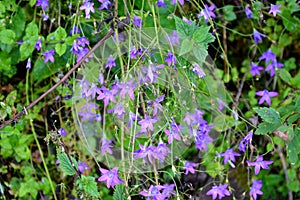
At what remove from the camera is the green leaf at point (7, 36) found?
1.38 meters

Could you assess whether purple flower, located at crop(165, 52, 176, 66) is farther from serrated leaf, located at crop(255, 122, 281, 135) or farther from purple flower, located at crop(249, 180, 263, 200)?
purple flower, located at crop(249, 180, 263, 200)

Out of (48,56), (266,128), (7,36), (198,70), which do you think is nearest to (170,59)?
(198,70)

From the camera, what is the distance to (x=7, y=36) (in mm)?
1386

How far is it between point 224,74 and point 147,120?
78 centimetres

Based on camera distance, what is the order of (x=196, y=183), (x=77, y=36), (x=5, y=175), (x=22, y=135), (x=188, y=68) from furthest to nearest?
(x=196, y=183), (x=5, y=175), (x=22, y=135), (x=77, y=36), (x=188, y=68)

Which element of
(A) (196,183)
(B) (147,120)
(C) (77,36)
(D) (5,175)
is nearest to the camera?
(B) (147,120)

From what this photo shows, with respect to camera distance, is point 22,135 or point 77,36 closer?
point 77,36

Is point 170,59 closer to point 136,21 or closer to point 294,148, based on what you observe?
point 136,21

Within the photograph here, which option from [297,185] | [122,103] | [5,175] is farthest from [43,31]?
[297,185]

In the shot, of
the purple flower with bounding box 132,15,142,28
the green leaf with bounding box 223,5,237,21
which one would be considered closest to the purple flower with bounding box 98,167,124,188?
the purple flower with bounding box 132,15,142,28

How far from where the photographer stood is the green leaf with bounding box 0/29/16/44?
138cm

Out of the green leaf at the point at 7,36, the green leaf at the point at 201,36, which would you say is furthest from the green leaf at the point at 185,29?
the green leaf at the point at 7,36

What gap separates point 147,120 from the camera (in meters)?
1.10

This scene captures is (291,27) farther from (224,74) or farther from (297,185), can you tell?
(297,185)
